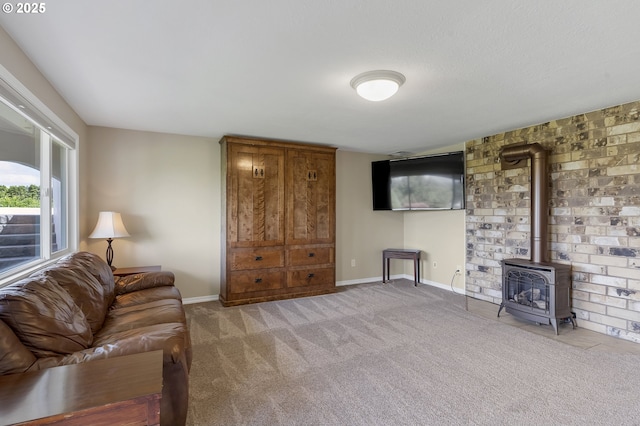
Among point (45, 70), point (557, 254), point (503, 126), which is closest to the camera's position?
point (45, 70)

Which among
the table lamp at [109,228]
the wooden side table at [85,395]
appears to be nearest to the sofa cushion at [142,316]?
the wooden side table at [85,395]

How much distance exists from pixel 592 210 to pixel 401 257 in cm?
266

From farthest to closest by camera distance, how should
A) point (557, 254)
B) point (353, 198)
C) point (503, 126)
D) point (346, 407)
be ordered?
point (353, 198), point (503, 126), point (557, 254), point (346, 407)

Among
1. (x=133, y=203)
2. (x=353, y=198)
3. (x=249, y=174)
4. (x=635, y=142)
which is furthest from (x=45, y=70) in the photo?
(x=635, y=142)

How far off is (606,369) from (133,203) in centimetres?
512

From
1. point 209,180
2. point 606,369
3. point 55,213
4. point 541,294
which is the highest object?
point 209,180

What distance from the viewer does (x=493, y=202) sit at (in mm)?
4277

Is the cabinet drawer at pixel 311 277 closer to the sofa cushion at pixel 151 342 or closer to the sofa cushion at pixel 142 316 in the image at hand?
the sofa cushion at pixel 142 316

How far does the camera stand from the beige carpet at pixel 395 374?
1.93 meters

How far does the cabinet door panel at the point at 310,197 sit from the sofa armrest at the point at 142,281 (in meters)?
1.79

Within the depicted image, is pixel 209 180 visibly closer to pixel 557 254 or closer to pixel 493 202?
A: pixel 493 202

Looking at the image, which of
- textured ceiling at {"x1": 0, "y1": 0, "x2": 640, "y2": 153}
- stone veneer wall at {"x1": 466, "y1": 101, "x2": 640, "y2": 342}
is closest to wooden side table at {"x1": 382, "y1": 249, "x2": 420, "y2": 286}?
stone veneer wall at {"x1": 466, "y1": 101, "x2": 640, "y2": 342}

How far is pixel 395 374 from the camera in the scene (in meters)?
2.40

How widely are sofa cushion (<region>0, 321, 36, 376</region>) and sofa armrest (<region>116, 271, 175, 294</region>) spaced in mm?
1675
